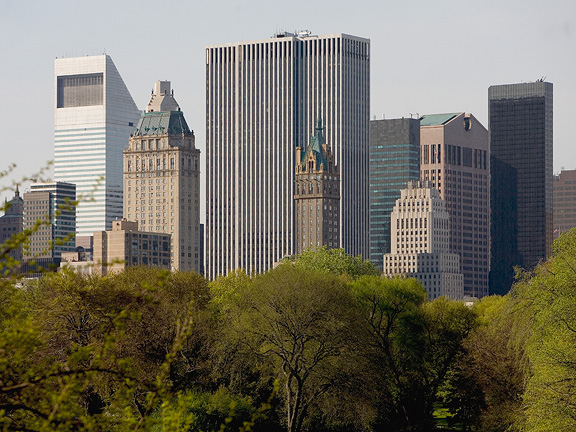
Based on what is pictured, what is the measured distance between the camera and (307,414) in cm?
9325

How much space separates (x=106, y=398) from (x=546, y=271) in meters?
29.3

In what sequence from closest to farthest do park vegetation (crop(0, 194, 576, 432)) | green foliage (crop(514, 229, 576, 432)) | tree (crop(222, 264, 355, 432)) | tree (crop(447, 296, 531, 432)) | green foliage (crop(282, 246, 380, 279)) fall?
green foliage (crop(514, 229, 576, 432)), tree (crop(447, 296, 531, 432)), park vegetation (crop(0, 194, 576, 432)), tree (crop(222, 264, 355, 432)), green foliage (crop(282, 246, 380, 279))

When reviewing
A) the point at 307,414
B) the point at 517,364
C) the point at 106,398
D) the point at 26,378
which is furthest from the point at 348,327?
the point at 26,378

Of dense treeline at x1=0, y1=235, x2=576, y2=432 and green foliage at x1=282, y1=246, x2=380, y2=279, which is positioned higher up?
green foliage at x1=282, y1=246, x2=380, y2=279

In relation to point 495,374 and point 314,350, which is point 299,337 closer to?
point 314,350

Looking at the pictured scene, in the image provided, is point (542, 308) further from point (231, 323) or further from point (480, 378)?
point (231, 323)

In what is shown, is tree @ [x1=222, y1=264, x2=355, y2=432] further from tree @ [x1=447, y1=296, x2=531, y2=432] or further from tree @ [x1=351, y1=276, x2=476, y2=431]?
tree @ [x1=447, y1=296, x2=531, y2=432]

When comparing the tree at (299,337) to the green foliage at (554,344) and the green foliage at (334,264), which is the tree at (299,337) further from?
the green foliage at (334,264)

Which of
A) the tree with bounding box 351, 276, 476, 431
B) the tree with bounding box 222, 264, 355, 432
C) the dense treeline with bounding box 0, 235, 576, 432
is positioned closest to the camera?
the dense treeline with bounding box 0, 235, 576, 432

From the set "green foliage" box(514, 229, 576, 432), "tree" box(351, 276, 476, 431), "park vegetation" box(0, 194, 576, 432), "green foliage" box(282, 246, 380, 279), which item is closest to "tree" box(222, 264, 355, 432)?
"park vegetation" box(0, 194, 576, 432)

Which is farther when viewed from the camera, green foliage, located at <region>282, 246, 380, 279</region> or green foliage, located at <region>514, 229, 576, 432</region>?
green foliage, located at <region>282, 246, 380, 279</region>

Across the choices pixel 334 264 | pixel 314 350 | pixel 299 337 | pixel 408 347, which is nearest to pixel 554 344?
pixel 299 337

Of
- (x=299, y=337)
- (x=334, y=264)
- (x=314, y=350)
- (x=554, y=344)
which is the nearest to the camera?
(x=554, y=344)

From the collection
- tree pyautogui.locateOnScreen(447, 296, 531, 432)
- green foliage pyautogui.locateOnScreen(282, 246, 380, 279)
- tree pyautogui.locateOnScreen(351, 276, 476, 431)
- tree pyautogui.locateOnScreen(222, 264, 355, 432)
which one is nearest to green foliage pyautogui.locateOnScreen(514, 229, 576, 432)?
tree pyautogui.locateOnScreen(447, 296, 531, 432)
